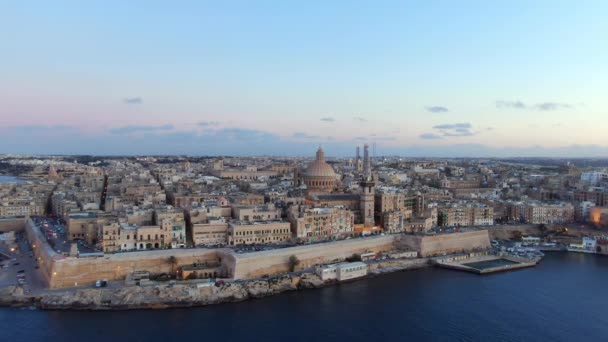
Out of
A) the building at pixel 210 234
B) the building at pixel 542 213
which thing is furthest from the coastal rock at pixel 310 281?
the building at pixel 542 213

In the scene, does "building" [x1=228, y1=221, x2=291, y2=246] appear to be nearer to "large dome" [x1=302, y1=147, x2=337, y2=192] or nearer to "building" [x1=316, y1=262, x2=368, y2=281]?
"building" [x1=316, y1=262, x2=368, y2=281]

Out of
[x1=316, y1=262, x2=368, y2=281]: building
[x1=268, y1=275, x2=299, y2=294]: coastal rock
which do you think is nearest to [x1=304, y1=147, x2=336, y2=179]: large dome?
[x1=316, y1=262, x2=368, y2=281]: building

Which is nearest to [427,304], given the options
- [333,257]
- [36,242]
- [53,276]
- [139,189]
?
[333,257]

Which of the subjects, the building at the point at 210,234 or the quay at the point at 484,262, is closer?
the building at the point at 210,234

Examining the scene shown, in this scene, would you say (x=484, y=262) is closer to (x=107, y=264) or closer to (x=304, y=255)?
(x=304, y=255)

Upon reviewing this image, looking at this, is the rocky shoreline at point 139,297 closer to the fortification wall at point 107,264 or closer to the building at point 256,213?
the fortification wall at point 107,264

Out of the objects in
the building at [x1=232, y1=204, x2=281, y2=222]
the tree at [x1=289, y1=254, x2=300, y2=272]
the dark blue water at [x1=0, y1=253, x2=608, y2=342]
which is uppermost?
the building at [x1=232, y1=204, x2=281, y2=222]

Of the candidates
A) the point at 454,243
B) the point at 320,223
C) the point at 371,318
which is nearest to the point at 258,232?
the point at 320,223
